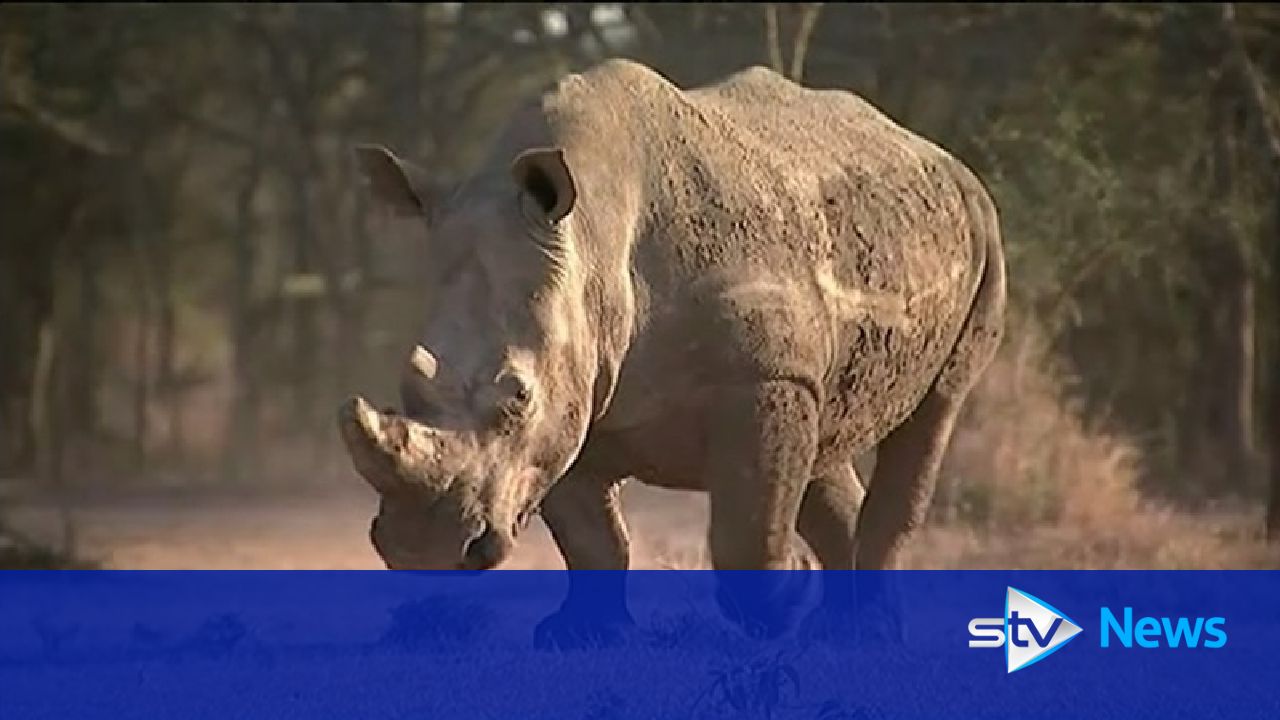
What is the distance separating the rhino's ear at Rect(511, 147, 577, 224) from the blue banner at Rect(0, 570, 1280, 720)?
29.6 inches

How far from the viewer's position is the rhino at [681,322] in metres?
3.83

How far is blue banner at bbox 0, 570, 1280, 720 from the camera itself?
3.98m

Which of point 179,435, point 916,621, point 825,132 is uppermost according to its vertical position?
point 825,132

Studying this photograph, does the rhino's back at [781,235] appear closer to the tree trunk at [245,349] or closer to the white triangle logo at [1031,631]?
the white triangle logo at [1031,631]

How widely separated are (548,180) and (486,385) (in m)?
0.44

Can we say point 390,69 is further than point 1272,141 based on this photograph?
Yes

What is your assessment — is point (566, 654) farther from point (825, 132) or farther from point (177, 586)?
point (177, 586)

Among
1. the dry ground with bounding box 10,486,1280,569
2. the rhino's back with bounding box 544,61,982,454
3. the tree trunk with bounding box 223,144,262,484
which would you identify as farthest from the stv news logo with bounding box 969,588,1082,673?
the tree trunk with bounding box 223,144,262,484

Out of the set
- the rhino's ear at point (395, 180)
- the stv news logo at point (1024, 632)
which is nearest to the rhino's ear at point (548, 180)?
the rhino's ear at point (395, 180)

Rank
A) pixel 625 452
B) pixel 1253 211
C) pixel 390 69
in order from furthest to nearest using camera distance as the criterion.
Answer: pixel 390 69
pixel 1253 211
pixel 625 452

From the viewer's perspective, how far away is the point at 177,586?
7.14 m

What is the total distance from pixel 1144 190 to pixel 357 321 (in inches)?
249

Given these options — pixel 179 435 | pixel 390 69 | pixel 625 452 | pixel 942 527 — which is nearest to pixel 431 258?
pixel 625 452

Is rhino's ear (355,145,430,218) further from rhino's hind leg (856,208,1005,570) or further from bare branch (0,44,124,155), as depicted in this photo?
bare branch (0,44,124,155)
